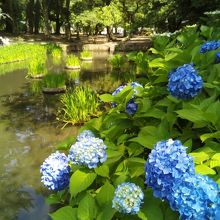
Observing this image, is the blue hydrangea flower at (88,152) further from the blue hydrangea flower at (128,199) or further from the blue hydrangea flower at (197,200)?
the blue hydrangea flower at (197,200)

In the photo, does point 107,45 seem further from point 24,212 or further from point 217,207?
point 217,207

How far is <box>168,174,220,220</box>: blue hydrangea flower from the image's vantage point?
1342 millimetres

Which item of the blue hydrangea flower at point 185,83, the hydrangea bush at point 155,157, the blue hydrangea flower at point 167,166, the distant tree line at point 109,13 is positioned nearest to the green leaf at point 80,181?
the hydrangea bush at point 155,157

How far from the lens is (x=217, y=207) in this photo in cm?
135

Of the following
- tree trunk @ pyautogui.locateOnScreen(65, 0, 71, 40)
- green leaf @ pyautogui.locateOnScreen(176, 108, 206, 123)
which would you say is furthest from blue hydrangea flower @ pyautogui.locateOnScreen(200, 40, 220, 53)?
tree trunk @ pyautogui.locateOnScreen(65, 0, 71, 40)

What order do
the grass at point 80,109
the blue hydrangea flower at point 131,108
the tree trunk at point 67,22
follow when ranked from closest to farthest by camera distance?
the blue hydrangea flower at point 131,108, the grass at point 80,109, the tree trunk at point 67,22

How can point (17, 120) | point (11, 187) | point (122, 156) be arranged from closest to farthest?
point (122, 156), point (11, 187), point (17, 120)

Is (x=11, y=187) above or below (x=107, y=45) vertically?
above

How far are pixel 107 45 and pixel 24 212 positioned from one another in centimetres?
2449

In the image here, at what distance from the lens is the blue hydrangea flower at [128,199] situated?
162cm

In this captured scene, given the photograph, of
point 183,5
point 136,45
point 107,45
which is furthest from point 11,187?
point 107,45

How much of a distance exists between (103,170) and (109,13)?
29283 mm

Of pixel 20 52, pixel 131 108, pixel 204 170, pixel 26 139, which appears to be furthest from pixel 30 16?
pixel 204 170

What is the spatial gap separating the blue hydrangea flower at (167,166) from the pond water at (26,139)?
3.19 metres
